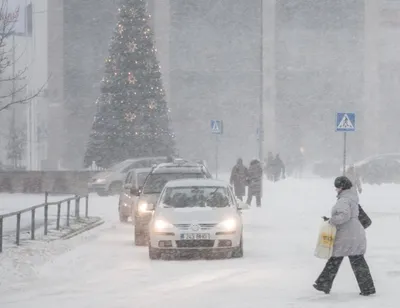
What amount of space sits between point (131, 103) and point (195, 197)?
106 ft

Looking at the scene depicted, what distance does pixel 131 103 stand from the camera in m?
48.9

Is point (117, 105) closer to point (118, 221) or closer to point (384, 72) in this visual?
point (118, 221)

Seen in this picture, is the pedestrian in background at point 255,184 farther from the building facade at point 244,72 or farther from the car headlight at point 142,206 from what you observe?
the building facade at point 244,72

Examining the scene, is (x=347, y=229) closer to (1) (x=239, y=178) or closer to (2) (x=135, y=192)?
(2) (x=135, y=192)

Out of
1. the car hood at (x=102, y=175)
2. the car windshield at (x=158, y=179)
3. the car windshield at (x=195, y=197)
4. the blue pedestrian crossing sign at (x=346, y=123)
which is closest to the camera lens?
the car windshield at (x=195, y=197)

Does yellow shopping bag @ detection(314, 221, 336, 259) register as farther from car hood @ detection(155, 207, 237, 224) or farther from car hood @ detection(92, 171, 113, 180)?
car hood @ detection(92, 171, 113, 180)

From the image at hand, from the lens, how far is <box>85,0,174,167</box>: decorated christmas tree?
48906mm

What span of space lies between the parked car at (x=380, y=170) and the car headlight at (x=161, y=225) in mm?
35161

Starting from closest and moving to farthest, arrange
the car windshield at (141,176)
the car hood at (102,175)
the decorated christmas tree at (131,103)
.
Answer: the car windshield at (141,176), the car hood at (102,175), the decorated christmas tree at (131,103)

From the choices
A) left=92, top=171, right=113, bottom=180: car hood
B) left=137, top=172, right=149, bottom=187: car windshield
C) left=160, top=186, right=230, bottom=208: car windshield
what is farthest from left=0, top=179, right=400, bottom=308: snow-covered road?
left=92, top=171, right=113, bottom=180: car hood

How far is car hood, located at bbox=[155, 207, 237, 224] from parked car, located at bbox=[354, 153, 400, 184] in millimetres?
34564

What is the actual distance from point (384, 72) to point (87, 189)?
43.5 metres

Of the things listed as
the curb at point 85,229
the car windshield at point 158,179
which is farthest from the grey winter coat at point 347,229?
the curb at point 85,229

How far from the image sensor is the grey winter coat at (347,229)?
11.2 m
